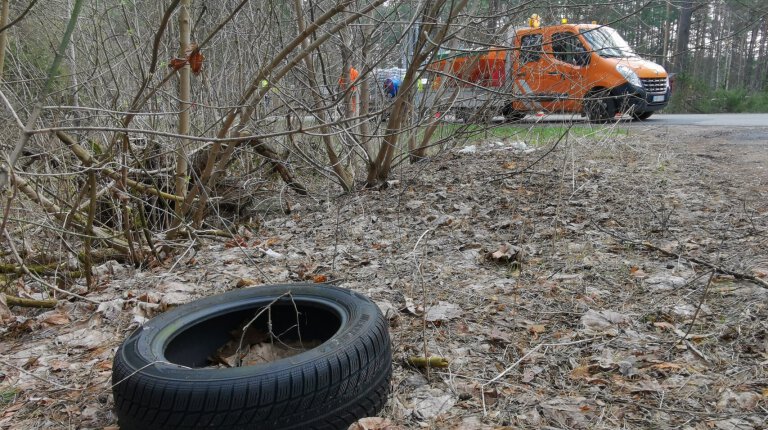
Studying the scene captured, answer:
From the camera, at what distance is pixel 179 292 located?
12.5ft

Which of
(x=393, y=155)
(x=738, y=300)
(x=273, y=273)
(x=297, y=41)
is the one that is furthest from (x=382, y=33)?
(x=738, y=300)

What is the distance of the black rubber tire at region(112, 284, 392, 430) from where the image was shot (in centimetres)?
195

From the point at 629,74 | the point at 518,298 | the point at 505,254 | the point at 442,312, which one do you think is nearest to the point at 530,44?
the point at 505,254

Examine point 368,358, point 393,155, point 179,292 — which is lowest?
point 179,292

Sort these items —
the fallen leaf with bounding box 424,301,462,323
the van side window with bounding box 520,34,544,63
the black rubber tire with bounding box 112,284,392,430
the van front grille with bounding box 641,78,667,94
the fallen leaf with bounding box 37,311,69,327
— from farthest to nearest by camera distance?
the van front grille with bounding box 641,78,667,94
the van side window with bounding box 520,34,544,63
the fallen leaf with bounding box 37,311,69,327
the fallen leaf with bounding box 424,301,462,323
the black rubber tire with bounding box 112,284,392,430

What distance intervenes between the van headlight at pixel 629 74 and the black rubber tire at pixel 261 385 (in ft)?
35.9

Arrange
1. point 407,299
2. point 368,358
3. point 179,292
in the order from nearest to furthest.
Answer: point 368,358
point 407,299
point 179,292

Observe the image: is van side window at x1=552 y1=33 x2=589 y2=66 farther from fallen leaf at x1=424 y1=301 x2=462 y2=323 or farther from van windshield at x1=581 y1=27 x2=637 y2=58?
fallen leaf at x1=424 y1=301 x2=462 y2=323

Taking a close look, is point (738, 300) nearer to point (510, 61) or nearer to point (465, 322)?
point (465, 322)

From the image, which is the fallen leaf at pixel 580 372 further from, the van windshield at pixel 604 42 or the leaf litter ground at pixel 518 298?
the van windshield at pixel 604 42

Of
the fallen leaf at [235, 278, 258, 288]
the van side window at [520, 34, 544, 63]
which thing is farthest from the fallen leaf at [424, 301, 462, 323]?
the van side window at [520, 34, 544, 63]

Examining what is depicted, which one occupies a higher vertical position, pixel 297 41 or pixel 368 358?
pixel 297 41

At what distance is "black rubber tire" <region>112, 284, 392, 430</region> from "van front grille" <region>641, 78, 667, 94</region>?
43.2ft

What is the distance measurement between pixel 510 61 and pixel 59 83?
503 cm
